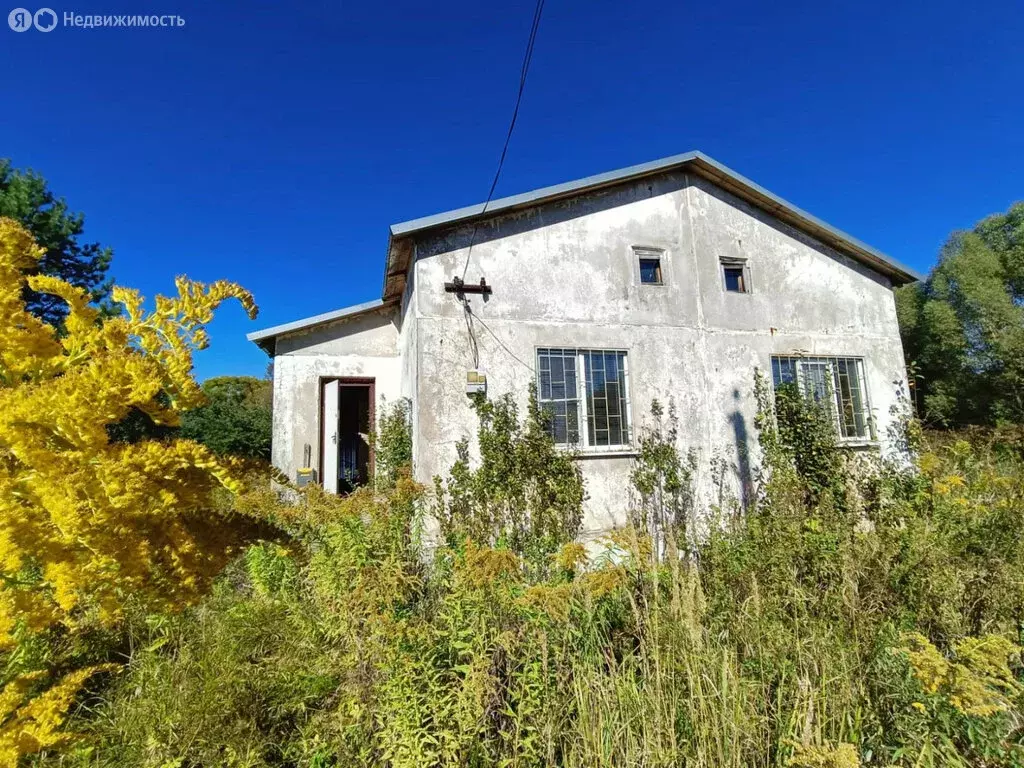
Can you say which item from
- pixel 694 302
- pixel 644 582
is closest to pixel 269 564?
pixel 644 582

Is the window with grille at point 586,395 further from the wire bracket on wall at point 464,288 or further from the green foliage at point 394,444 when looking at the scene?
the green foliage at point 394,444

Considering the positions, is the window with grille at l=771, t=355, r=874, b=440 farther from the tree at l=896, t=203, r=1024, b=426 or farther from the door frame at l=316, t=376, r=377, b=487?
the tree at l=896, t=203, r=1024, b=426

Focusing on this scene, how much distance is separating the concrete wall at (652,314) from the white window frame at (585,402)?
0.11 metres

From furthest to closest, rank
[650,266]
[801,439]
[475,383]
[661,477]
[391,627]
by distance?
[650,266] < [801,439] < [661,477] < [475,383] < [391,627]

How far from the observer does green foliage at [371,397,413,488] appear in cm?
727

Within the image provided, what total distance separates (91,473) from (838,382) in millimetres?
9977

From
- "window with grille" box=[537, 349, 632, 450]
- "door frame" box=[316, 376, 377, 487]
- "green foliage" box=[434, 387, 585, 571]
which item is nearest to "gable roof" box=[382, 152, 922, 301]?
"door frame" box=[316, 376, 377, 487]

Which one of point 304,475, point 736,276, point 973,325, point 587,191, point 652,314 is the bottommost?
point 304,475

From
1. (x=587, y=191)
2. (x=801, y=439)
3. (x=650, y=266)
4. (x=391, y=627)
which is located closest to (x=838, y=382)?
(x=801, y=439)

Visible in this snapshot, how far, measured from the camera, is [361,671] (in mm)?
2410

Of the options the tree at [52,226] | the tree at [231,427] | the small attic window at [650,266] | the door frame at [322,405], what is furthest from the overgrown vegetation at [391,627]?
the tree at [52,226]

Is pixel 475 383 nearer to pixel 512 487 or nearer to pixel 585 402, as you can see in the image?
pixel 512 487

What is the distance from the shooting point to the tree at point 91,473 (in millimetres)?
1279

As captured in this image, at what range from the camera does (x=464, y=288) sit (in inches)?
257
